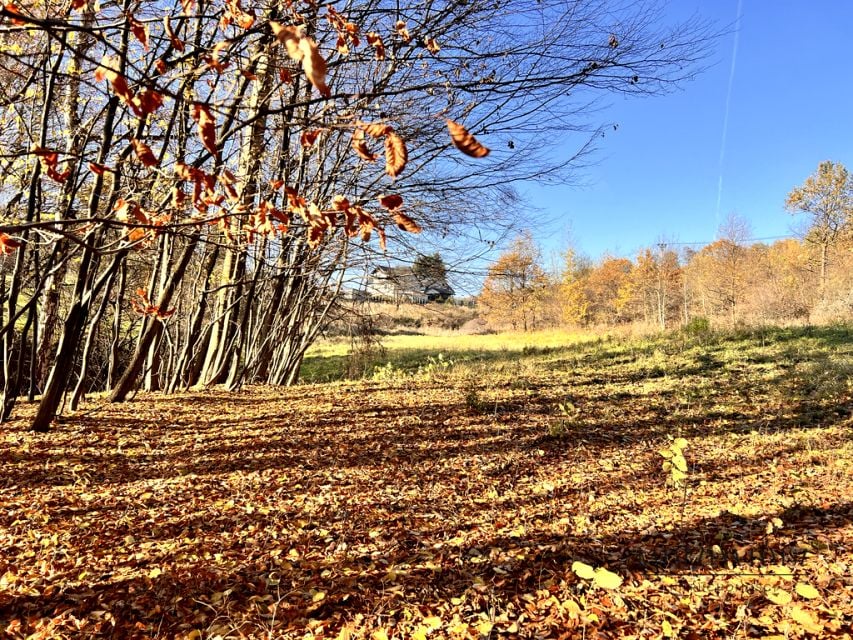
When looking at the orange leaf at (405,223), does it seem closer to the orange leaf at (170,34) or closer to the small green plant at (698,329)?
the orange leaf at (170,34)

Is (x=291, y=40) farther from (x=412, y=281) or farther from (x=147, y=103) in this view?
(x=412, y=281)

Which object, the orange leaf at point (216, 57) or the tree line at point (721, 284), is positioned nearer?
the orange leaf at point (216, 57)

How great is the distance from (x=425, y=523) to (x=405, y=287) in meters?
5.25

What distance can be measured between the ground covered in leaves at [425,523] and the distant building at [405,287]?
222 cm

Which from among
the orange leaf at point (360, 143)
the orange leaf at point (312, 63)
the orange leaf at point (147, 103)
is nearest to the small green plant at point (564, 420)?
the orange leaf at point (360, 143)

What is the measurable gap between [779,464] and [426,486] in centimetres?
316

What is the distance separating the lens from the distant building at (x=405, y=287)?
748cm

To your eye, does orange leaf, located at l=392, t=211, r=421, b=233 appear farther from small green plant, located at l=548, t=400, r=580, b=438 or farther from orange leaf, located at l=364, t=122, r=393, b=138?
small green plant, located at l=548, t=400, r=580, b=438

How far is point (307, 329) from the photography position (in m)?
8.93

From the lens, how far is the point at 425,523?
311cm

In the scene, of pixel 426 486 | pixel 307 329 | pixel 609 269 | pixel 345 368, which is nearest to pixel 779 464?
pixel 426 486

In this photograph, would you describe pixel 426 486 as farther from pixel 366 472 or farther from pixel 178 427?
pixel 178 427

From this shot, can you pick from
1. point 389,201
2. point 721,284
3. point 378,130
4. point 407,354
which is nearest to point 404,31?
point 389,201

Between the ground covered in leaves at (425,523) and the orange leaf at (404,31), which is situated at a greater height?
the orange leaf at (404,31)
